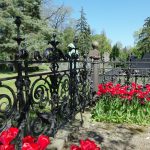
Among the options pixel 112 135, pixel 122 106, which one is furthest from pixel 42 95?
pixel 122 106

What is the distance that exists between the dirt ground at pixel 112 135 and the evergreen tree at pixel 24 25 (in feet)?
76.7

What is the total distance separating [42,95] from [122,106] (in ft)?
9.53

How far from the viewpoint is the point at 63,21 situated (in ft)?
168

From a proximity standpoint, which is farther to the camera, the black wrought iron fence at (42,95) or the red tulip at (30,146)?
the black wrought iron fence at (42,95)

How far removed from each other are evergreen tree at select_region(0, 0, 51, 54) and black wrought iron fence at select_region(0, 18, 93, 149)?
76.2ft

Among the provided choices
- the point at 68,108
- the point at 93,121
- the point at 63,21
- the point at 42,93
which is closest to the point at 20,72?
the point at 42,93

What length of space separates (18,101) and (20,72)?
37 centimetres

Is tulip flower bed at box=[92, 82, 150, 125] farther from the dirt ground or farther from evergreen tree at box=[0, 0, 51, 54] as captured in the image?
evergreen tree at box=[0, 0, 51, 54]

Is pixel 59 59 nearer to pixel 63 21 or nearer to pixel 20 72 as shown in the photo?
pixel 20 72

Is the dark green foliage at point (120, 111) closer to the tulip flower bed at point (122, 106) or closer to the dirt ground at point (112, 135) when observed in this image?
the tulip flower bed at point (122, 106)

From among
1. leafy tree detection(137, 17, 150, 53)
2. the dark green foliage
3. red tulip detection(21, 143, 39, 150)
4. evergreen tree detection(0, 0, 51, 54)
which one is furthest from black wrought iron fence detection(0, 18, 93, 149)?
leafy tree detection(137, 17, 150, 53)

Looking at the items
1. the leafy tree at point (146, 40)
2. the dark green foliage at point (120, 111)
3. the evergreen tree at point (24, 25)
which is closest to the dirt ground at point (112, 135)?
the dark green foliage at point (120, 111)

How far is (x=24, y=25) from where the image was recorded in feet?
102

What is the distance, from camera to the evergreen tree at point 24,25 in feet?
96.7
